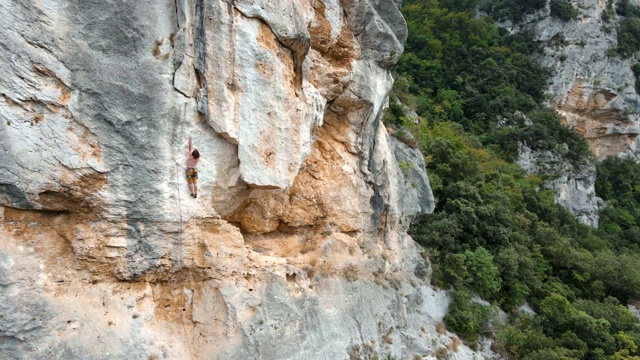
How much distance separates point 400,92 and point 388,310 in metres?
12.7

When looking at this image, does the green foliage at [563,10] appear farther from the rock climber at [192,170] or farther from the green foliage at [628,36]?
the rock climber at [192,170]

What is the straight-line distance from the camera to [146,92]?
20.0ft

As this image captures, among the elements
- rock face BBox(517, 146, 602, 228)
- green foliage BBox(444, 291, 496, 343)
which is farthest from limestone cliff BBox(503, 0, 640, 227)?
green foliage BBox(444, 291, 496, 343)

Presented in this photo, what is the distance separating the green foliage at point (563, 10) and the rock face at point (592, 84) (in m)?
0.40

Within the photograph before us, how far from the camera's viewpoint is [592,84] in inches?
1264

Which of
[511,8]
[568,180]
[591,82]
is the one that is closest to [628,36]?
[591,82]

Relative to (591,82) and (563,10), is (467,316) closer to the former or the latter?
(591,82)

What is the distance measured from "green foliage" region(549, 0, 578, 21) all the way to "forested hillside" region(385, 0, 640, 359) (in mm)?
5182

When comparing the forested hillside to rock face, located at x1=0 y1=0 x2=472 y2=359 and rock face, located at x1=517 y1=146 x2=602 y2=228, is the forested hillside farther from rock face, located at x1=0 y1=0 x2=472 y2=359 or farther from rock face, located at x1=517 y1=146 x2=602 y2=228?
rock face, located at x1=0 y1=0 x2=472 y2=359

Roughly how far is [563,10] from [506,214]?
2586 cm

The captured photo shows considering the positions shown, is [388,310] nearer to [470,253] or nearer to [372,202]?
[372,202]

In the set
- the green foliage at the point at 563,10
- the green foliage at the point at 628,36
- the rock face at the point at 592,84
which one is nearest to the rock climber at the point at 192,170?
the rock face at the point at 592,84

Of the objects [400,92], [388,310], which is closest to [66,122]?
[388,310]

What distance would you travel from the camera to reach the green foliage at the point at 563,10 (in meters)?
33.7
